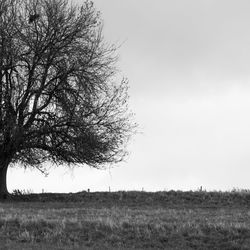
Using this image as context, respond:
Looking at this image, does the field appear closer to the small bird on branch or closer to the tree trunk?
the tree trunk

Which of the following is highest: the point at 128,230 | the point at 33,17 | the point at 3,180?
the point at 33,17

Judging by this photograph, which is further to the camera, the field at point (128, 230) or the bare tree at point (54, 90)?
the bare tree at point (54, 90)

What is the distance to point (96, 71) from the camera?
32219 millimetres

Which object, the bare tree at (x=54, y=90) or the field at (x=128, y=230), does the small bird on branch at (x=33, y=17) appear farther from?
the field at (x=128, y=230)

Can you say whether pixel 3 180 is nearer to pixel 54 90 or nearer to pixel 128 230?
pixel 54 90

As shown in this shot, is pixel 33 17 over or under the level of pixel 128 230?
over

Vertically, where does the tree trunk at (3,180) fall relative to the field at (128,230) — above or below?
above

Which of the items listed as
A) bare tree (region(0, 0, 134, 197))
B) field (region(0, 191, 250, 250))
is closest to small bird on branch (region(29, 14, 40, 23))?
bare tree (region(0, 0, 134, 197))

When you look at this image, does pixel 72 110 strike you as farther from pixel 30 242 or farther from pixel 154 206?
pixel 30 242

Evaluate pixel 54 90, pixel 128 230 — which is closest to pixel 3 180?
pixel 54 90


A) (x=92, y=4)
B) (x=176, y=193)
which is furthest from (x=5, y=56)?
(x=176, y=193)

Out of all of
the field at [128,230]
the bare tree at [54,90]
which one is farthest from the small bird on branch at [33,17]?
the field at [128,230]

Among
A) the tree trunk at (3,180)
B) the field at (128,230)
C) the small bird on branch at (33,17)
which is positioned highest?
the small bird on branch at (33,17)

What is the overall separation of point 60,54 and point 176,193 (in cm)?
867
